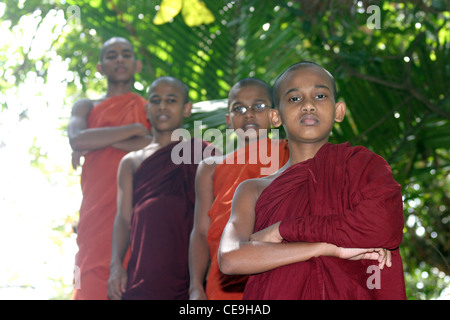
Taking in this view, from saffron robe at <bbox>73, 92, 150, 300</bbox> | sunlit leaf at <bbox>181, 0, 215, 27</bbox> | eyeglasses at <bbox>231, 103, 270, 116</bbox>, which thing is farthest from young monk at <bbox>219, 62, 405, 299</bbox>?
sunlit leaf at <bbox>181, 0, 215, 27</bbox>

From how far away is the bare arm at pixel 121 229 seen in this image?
10.6ft

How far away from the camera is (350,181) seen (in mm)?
1874

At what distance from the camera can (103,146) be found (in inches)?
150

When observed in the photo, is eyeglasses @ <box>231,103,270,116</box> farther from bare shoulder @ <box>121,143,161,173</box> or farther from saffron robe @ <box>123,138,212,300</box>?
bare shoulder @ <box>121,143,161,173</box>

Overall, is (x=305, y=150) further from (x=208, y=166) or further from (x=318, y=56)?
(x=318, y=56)

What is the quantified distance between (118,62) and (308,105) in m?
Answer: 2.34

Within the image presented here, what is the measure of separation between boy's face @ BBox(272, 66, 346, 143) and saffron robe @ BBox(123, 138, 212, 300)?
1233 mm

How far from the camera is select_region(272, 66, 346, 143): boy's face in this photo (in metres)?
2.12

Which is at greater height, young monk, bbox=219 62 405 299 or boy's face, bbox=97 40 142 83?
boy's face, bbox=97 40 142 83

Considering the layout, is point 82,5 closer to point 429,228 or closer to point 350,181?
point 350,181

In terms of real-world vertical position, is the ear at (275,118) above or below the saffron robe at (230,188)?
above

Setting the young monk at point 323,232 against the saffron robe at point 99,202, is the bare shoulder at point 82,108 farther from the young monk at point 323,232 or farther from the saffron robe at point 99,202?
the young monk at point 323,232

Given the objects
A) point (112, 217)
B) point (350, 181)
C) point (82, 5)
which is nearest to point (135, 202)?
point (112, 217)

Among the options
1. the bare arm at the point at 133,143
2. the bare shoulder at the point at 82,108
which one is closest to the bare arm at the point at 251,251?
the bare arm at the point at 133,143
